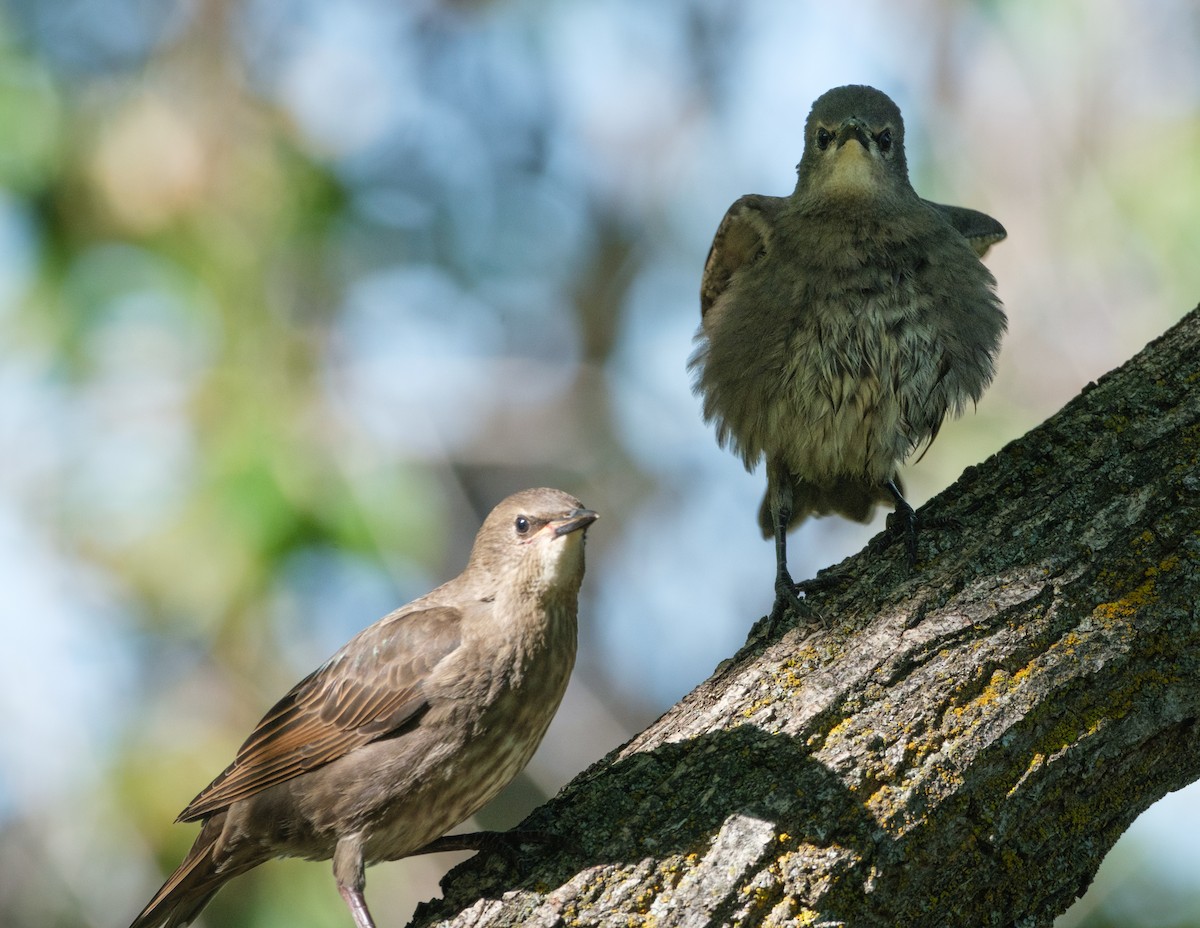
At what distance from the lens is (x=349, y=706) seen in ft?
11.5

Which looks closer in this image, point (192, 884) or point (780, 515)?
point (192, 884)

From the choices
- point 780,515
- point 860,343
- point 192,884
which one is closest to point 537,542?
point 780,515

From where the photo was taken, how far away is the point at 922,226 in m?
4.27

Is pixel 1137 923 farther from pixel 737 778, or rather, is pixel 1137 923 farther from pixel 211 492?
pixel 211 492

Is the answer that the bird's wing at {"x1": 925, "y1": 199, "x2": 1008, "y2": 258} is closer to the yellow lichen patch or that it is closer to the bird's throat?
the bird's throat

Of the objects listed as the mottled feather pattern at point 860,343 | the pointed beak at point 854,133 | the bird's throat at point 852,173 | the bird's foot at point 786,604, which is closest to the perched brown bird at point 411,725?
the bird's foot at point 786,604

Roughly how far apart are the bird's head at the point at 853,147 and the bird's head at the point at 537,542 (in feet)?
5.09

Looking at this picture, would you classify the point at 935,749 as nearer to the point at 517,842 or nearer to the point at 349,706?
the point at 517,842

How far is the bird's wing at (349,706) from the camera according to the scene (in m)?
3.41

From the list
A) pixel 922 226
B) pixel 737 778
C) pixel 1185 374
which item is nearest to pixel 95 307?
pixel 922 226

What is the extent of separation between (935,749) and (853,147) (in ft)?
7.80

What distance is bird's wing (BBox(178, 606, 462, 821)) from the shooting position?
341cm

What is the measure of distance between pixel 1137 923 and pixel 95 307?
5.27 meters

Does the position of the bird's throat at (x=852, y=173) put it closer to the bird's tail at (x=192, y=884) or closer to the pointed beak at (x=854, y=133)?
the pointed beak at (x=854, y=133)
